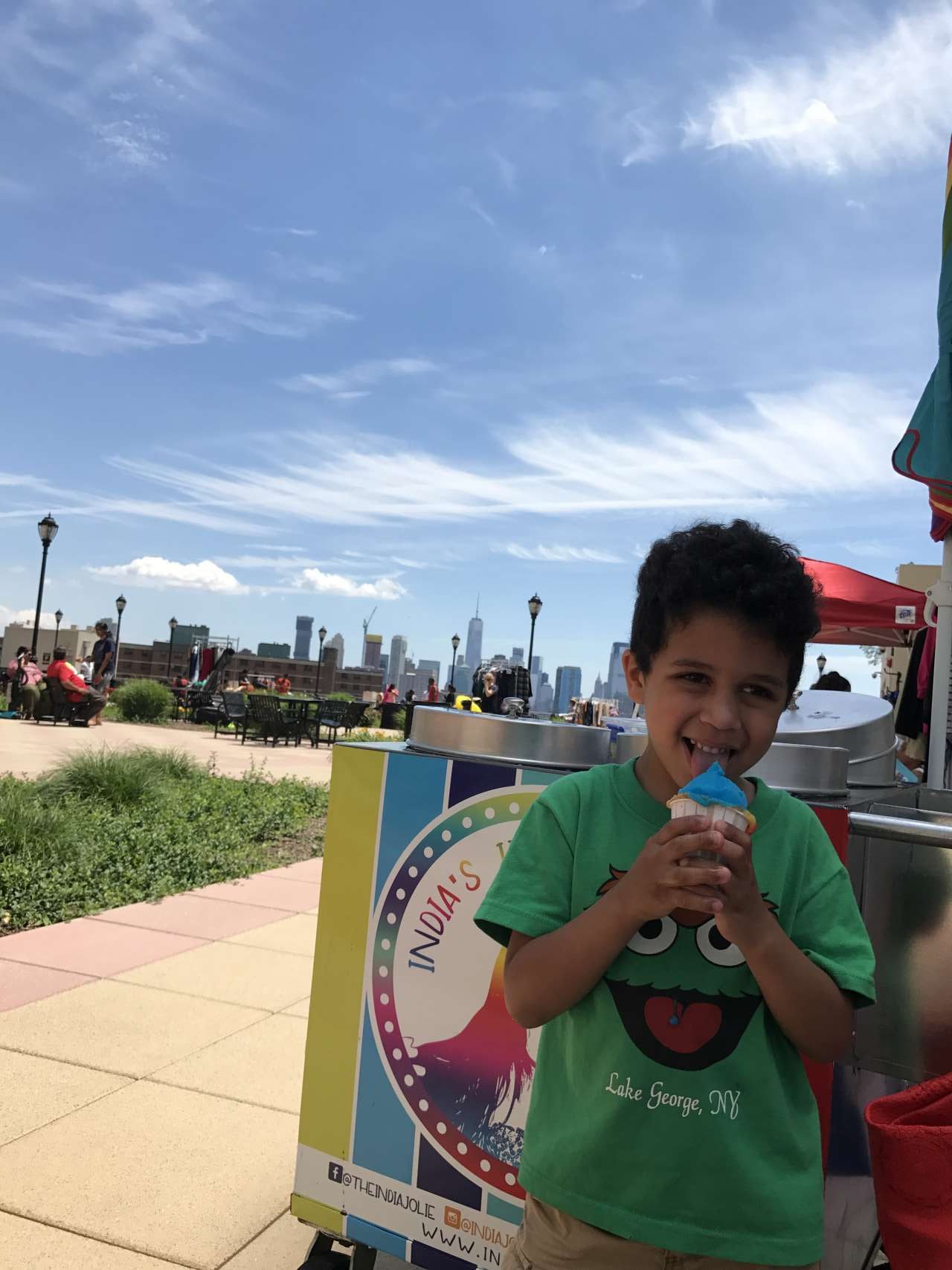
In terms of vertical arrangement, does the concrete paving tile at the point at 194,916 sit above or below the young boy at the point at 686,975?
below

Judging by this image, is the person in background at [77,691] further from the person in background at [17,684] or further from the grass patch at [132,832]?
the grass patch at [132,832]

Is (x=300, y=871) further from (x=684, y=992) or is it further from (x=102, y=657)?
(x=102, y=657)

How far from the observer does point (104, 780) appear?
801 cm

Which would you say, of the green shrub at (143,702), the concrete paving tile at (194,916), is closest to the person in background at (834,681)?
the concrete paving tile at (194,916)

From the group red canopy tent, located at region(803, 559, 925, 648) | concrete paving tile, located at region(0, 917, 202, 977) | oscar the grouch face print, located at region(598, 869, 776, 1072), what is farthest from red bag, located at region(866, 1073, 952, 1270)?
red canopy tent, located at region(803, 559, 925, 648)

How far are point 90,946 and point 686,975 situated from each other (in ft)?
13.6

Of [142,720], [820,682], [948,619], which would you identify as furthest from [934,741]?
[142,720]

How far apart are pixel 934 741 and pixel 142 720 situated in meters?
19.0

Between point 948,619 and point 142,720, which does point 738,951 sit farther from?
point 142,720

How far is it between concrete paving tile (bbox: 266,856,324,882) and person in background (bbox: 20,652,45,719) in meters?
12.5

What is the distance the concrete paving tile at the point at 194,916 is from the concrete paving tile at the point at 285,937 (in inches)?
2.7

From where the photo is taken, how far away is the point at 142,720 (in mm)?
20391

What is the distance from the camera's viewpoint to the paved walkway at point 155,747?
36.9 feet

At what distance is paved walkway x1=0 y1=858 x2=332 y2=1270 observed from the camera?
238cm
